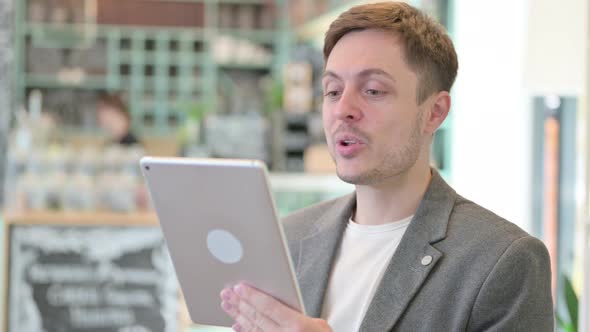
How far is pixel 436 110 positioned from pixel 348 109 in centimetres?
20

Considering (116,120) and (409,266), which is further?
(116,120)

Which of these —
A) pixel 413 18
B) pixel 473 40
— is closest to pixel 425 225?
pixel 413 18

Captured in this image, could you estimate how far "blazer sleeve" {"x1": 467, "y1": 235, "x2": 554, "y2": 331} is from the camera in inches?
57.6

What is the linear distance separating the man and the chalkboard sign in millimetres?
2764

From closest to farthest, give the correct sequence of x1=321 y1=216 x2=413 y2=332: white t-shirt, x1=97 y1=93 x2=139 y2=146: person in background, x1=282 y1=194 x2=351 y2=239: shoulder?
x1=321 y1=216 x2=413 y2=332: white t-shirt → x1=282 y1=194 x2=351 y2=239: shoulder → x1=97 y1=93 x2=139 y2=146: person in background

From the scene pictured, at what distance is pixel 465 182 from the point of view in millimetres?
6176

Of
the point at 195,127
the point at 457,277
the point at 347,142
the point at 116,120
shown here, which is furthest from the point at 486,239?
the point at 116,120

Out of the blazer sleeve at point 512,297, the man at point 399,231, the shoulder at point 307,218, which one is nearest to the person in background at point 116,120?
the shoulder at point 307,218

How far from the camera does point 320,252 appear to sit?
175cm

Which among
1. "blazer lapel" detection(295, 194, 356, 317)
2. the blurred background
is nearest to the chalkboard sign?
the blurred background

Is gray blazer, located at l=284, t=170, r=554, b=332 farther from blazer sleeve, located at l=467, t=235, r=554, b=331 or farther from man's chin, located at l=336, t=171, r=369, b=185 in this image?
man's chin, located at l=336, t=171, r=369, b=185

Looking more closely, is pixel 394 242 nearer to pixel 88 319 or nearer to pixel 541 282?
pixel 541 282

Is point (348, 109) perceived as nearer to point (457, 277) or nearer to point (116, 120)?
point (457, 277)

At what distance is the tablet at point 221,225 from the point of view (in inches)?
55.3
